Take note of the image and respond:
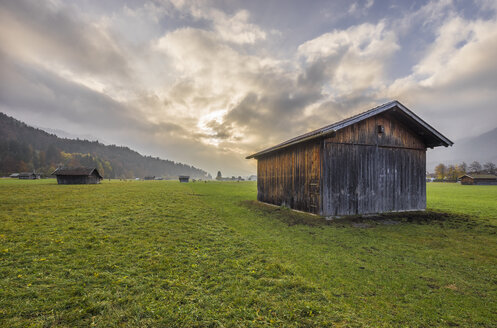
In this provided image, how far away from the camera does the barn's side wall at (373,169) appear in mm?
13422

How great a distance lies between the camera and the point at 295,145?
16.1m

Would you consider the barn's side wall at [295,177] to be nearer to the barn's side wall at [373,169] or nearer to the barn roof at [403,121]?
the barn's side wall at [373,169]

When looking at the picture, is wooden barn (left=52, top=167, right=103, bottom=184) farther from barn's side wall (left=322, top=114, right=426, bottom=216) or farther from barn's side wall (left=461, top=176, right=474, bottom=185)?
barn's side wall (left=461, top=176, right=474, bottom=185)

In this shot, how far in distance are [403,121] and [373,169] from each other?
4.73 meters

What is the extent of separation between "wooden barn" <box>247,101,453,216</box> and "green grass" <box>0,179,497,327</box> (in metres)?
4.12

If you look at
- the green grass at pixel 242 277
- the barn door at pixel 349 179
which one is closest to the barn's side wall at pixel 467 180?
the barn door at pixel 349 179

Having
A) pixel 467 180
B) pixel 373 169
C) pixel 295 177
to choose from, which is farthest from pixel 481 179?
pixel 295 177

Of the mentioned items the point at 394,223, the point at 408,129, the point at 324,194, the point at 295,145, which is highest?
the point at 408,129

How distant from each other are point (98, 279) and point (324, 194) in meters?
11.9

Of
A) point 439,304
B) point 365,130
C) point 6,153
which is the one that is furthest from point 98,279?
point 6,153

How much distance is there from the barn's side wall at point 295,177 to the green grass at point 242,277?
14.5 ft

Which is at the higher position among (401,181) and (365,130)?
(365,130)

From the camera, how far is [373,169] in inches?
570

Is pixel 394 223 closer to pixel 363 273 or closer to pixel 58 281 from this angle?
pixel 363 273
